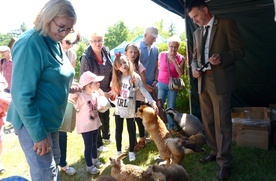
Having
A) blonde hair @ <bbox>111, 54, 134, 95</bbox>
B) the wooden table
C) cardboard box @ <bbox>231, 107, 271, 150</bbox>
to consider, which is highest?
blonde hair @ <bbox>111, 54, 134, 95</bbox>

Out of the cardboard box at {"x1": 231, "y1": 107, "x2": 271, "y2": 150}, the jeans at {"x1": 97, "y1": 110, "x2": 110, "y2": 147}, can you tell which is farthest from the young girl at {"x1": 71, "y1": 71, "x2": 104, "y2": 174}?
the cardboard box at {"x1": 231, "y1": 107, "x2": 271, "y2": 150}

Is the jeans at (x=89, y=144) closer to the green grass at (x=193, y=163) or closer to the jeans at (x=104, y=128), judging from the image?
the green grass at (x=193, y=163)

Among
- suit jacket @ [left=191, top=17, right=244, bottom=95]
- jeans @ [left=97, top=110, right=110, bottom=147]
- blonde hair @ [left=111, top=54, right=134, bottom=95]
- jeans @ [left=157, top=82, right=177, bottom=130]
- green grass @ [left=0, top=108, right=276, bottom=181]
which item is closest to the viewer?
suit jacket @ [left=191, top=17, right=244, bottom=95]

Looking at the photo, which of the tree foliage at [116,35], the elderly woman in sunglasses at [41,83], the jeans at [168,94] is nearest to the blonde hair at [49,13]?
the elderly woman in sunglasses at [41,83]

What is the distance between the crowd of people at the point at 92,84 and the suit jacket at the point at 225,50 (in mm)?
12

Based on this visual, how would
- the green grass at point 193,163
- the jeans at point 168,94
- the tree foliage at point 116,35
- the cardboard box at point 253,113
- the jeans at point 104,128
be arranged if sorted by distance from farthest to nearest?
the tree foliage at point 116,35, the jeans at point 168,94, the cardboard box at point 253,113, the jeans at point 104,128, the green grass at point 193,163

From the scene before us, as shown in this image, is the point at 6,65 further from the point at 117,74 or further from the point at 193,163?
the point at 193,163

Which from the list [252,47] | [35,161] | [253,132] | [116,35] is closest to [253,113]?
[253,132]

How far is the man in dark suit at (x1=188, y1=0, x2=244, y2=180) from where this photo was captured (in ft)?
9.73

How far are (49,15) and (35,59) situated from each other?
1.06ft

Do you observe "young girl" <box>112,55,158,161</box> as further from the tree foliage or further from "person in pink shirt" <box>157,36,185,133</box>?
the tree foliage

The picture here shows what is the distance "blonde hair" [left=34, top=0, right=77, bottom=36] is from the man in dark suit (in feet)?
6.11

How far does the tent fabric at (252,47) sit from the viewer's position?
4.86 m

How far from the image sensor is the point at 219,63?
296 cm
